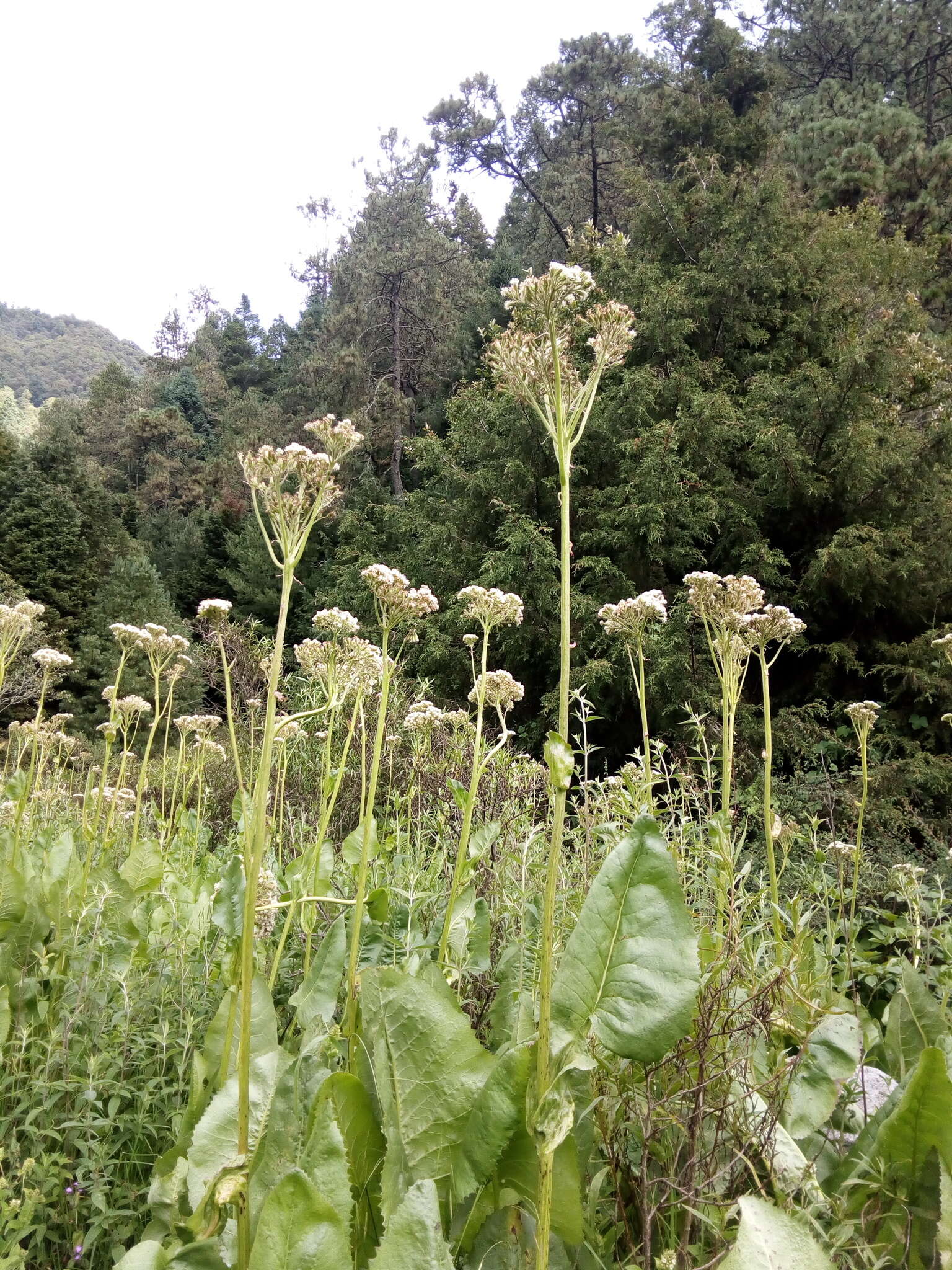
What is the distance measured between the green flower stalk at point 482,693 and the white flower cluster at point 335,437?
0.44 m

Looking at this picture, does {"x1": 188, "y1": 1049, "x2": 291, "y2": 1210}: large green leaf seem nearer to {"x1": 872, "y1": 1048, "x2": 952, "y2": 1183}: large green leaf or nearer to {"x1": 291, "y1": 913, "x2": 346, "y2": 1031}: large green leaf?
{"x1": 291, "y1": 913, "x2": 346, "y2": 1031}: large green leaf

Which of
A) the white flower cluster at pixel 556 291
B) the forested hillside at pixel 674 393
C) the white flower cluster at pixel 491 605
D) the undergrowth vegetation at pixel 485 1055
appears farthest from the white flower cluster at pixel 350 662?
the forested hillside at pixel 674 393

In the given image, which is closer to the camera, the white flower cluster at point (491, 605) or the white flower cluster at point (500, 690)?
the white flower cluster at point (491, 605)

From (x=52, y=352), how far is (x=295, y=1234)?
254 feet

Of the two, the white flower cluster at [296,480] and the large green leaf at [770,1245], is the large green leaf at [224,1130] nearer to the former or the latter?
the large green leaf at [770,1245]

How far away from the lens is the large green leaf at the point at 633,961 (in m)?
0.91

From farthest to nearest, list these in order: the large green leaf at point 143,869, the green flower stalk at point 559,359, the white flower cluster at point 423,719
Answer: the white flower cluster at point 423,719 < the large green leaf at point 143,869 < the green flower stalk at point 559,359

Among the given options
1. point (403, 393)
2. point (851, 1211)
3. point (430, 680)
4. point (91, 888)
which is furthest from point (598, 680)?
point (403, 393)

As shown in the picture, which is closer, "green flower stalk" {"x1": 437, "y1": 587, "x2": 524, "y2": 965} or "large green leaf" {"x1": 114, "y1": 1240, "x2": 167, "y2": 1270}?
"large green leaf" {"x1": 114, "y1": 1240, "x2": 167, "y2": 1270}

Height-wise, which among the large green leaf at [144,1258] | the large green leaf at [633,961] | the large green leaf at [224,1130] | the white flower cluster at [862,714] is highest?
the white flower cluster at [862,714]

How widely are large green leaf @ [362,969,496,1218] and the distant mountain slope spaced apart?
59395mm

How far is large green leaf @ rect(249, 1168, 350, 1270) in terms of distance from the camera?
703 mm

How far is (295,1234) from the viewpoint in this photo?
0.71m

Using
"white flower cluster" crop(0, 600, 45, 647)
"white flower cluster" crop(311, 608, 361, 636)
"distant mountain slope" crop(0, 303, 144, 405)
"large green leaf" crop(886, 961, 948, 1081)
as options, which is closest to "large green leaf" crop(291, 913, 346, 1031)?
"white flower cluster" crop(311, 608, 361, 636)
